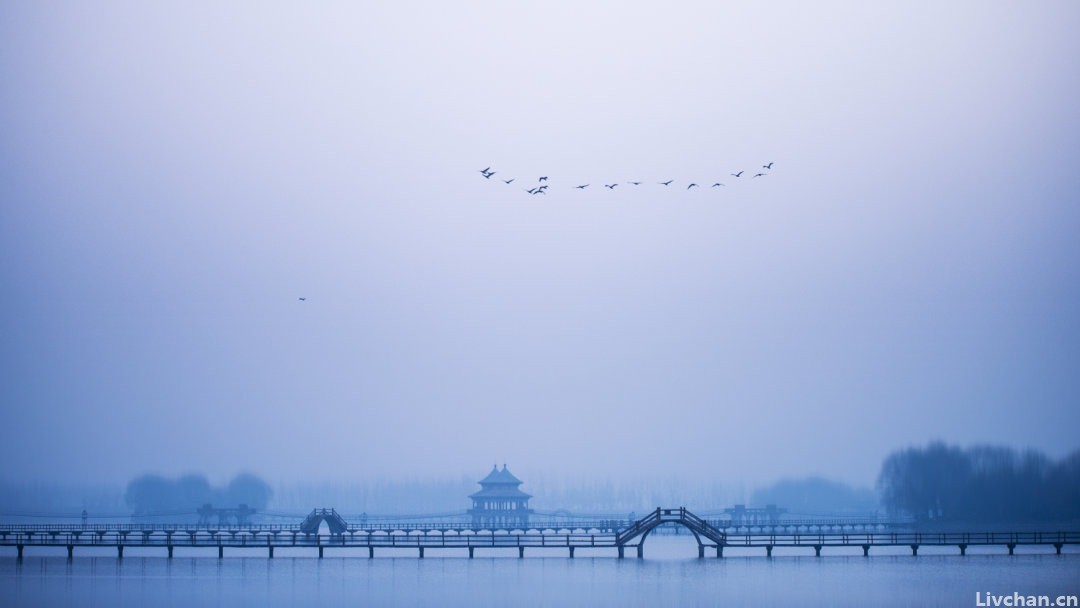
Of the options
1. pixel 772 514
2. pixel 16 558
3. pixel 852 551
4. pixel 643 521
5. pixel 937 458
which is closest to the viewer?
pixel 643 521

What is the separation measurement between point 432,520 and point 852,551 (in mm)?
98967

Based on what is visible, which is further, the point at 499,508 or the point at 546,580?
the point at 499,508

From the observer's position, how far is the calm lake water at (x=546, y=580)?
4272 cm

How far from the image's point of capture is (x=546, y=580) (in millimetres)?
51406

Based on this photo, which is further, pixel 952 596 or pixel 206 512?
pixel 206 512

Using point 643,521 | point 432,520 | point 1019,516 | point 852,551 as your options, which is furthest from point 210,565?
point 432,520

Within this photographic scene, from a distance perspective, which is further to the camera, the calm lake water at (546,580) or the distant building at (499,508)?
the distant building at (499,508)

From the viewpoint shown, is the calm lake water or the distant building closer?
Result: the calm lake water

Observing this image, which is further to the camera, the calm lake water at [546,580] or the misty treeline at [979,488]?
the misty treeline at [979,488]

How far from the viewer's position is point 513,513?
4604 inches

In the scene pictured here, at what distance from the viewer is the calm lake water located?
42.7 meters

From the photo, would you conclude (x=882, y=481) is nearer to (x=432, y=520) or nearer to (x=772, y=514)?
(x=772, y=514)

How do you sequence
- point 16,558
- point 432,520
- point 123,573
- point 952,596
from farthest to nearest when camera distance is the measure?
point 432,520
point 16,558
point 123,573
point 952,596

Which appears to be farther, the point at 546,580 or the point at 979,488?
the point at 979,488
